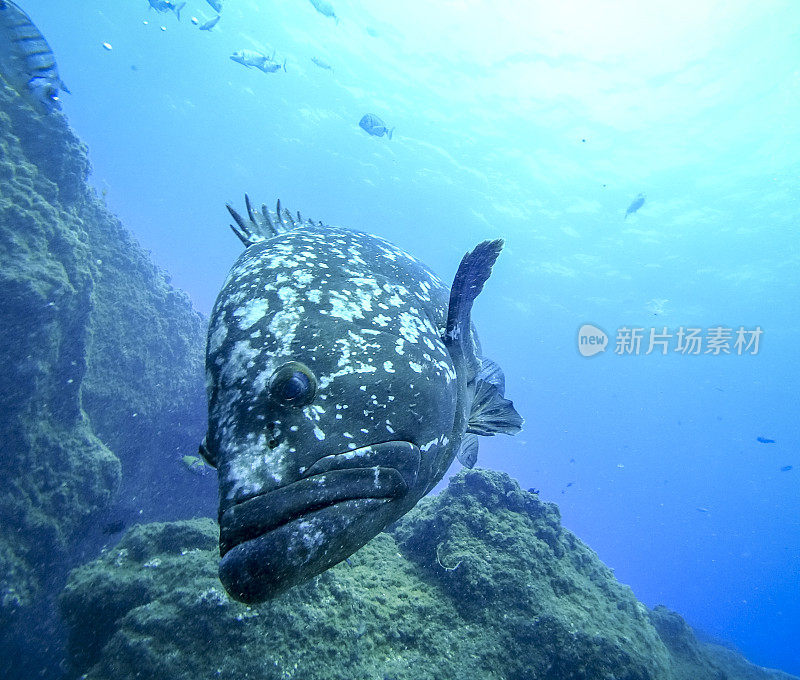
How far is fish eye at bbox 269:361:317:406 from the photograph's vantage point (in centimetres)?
158

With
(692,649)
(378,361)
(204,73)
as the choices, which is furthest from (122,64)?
(692,649)

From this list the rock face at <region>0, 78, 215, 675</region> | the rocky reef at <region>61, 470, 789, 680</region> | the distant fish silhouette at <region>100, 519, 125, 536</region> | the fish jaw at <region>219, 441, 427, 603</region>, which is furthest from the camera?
the distant fish silhouette at <region>100, 519, 125, 536</region>

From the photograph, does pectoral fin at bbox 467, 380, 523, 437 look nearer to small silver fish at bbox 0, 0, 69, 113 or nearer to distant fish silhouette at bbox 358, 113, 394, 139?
small silver fish at bbox 0, 0, 69, 113

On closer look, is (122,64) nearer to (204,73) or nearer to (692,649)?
(204,73)

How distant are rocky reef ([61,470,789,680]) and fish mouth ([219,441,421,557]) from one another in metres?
3.42

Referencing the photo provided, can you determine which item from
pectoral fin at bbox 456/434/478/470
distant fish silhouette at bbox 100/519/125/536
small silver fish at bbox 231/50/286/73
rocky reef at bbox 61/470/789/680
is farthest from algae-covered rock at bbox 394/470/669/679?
small silver fish at bbox 231/50/286/73

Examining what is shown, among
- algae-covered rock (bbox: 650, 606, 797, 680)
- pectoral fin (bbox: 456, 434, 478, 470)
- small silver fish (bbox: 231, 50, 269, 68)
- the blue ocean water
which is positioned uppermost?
the blue ocean water

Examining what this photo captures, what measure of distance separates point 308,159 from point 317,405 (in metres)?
48.7

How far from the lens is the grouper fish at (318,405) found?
1.39 metres

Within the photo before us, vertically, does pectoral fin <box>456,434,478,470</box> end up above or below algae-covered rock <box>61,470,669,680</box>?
above

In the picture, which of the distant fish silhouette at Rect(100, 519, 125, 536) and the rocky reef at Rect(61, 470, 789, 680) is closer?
the rocky reef at Rect(61, 470, 789, 680)

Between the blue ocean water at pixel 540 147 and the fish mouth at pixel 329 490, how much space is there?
2357 cm

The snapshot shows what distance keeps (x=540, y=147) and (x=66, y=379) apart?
30757mm

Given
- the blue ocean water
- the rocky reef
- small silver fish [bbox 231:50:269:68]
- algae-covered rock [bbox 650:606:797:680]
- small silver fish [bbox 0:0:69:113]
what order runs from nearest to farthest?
the rocky reef
small silver fish [bbox 0:0:69:113]
algae-covered rock [bbox 650:606:797:680]
small silver fish [bbox 231:50:269:68]
the blue ocean water
